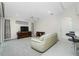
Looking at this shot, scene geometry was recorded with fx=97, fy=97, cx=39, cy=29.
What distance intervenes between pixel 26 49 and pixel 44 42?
1.52 ft

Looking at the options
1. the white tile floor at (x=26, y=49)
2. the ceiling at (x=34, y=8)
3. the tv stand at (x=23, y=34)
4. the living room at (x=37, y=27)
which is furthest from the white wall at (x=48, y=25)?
the white tile floor at (x=26, y=49)

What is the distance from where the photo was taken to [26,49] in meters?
2.16

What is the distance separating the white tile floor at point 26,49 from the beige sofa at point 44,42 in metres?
0.09

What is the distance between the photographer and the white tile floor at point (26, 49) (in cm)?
210

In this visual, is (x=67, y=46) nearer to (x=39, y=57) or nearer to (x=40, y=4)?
(x=39, y=57)

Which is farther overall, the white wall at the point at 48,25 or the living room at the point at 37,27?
the white wall at the point at 48,25

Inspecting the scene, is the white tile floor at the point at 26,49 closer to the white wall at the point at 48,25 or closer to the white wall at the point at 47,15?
the white wall at the point at 47,15

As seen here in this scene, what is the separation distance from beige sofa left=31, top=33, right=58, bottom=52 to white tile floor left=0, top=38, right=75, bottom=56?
0.09 meters

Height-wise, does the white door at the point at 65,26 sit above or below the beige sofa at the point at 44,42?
above

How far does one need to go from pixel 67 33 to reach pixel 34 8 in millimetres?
934

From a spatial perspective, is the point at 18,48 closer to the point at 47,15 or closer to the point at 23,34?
the point at 23,34

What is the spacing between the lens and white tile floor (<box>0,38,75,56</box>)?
210 cm

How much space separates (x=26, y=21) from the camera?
2.20m

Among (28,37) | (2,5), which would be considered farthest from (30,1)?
(28,37)
